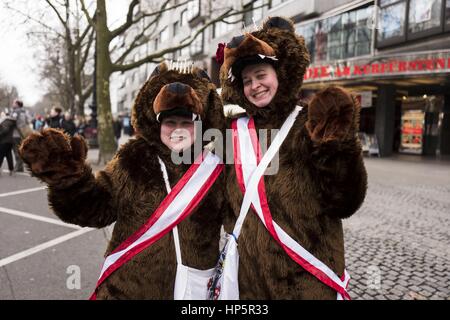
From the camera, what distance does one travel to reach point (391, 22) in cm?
1454

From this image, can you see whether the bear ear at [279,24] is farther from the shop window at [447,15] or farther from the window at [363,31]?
the window at [363,31]

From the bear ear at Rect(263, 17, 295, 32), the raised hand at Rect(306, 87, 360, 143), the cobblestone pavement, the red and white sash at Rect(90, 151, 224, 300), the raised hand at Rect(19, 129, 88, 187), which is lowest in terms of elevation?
the cobblestone pavement

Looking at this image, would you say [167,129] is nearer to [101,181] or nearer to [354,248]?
[101,181]

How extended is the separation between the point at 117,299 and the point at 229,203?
2.32ft

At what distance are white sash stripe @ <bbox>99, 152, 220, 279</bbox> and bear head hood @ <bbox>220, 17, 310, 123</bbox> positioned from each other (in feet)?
1.35

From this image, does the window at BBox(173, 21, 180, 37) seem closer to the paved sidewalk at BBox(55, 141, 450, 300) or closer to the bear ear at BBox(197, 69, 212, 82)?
the paved sidewalk at BBox(55, 141, 450, 300)

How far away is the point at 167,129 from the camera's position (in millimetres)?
1645

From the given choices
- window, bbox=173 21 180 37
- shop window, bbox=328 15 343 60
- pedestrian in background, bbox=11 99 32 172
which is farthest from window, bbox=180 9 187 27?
pedestrian in background, bbox=11 99 32 172

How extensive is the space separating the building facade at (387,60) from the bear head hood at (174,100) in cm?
1167

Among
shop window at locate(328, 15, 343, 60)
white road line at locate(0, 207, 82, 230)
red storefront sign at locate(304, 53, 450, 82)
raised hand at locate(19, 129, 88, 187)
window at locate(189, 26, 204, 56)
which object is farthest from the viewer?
window at locate(189, 26, 204, 56)

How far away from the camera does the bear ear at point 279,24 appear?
1.73 m

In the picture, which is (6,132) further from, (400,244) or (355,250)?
(400,244)

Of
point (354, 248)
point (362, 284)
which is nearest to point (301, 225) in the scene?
point (362, 284)

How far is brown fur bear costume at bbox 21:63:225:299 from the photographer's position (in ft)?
5.15
